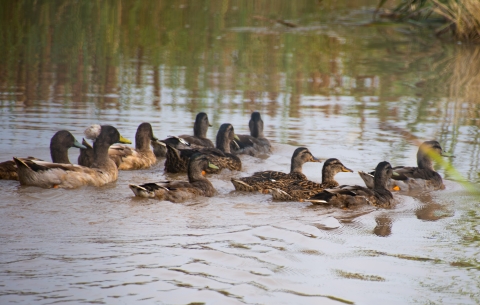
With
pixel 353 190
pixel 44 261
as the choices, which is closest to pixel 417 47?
pixel 353 190

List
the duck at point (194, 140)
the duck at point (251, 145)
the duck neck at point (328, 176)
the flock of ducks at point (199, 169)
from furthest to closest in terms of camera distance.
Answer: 1. the duck at point (251, 145)
2. the duck at point (194, 140)
3. the duck neck at point (328, 176)
4. the flock of ducks at point (199, 169)

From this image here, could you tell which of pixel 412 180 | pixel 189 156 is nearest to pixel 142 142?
pixel 189 156

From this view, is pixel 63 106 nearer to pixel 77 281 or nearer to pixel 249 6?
pixel 77 281

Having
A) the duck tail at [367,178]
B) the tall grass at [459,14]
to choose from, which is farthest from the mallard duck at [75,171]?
the tall grass at [459,14]

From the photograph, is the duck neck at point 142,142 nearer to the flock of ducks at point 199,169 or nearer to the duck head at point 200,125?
the flock of ducks at point 199,169

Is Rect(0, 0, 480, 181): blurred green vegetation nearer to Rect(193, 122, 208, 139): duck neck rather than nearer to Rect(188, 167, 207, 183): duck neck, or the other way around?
Rect(193, 122, 208, 139): duck neck

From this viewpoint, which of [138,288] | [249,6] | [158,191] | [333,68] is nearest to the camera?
[138,288]

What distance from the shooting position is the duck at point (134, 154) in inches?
411

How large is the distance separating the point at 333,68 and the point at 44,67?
649 cm

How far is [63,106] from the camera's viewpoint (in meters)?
13.8

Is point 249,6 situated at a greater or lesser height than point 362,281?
greater

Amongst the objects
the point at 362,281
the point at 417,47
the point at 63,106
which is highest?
the point at 417,47

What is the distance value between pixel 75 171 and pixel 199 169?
1.41 metres

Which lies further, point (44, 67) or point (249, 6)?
point (249, 6)
